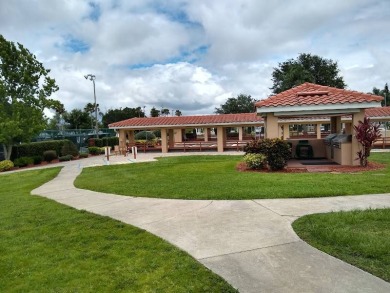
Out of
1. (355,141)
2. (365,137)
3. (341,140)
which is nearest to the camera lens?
(365,137)

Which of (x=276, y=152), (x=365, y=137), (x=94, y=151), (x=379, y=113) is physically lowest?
(x=94, y=151)

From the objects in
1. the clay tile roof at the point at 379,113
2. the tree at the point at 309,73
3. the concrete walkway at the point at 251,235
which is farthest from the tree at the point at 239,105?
the concrete walkway at the point at 251,235

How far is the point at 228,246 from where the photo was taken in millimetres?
4395

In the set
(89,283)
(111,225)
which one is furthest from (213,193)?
(89,283)

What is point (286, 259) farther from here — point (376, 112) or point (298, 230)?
point (376, 112)

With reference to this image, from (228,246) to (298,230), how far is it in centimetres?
124

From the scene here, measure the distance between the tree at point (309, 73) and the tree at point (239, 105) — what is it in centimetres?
1877

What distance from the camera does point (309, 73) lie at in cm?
4462

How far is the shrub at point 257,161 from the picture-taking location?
12117 millimetres

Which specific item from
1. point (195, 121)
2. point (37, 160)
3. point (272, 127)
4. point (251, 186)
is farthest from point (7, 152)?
point (251, 186)

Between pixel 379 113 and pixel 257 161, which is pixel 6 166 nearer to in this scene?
pixel 257 161

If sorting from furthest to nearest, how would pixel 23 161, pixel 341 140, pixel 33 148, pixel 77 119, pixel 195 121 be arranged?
pixel 77 119 → pixel 195 121 → pixel 33 148 → pixel 23 161 → pixel 341 140

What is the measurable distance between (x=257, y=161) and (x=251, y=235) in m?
7.55

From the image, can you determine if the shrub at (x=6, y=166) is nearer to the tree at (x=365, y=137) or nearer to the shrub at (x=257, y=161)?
the shrub at (x=257, y=161)
